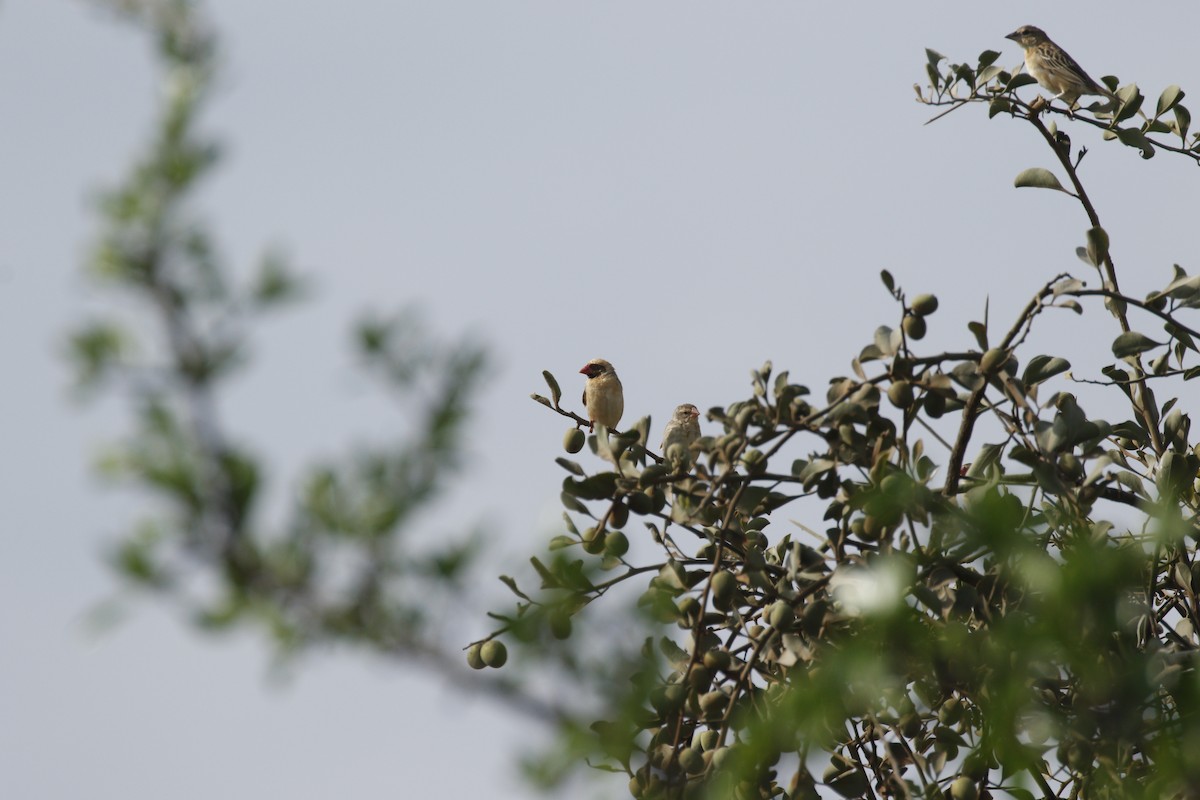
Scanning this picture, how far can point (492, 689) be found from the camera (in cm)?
156

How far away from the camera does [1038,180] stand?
3.55m

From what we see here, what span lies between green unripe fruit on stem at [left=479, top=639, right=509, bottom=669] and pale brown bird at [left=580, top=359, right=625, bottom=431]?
17.2ft

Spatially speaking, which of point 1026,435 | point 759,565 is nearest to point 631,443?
point 759,565

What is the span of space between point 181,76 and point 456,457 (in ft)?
1.90

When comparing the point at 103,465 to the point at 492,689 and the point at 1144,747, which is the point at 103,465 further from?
the point at 1144,747

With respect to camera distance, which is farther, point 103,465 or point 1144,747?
point 1144,747

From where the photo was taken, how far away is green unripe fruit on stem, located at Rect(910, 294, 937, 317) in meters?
2.82

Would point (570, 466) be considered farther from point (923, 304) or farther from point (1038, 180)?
point (1038, 180)

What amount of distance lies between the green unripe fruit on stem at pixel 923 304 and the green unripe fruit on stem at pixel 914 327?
0.02 m

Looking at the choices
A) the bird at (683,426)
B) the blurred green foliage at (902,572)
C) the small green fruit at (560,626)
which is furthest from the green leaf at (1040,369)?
the bird at (683,426)

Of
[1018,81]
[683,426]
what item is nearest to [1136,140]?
[1018,81]

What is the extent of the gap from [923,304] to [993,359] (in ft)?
0.71

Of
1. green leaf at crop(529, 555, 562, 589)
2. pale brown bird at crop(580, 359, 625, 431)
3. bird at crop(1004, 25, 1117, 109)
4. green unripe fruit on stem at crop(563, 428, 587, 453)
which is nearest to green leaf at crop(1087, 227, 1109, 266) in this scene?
green unripe fruit on stem at crop(563, 428, 587, 453)

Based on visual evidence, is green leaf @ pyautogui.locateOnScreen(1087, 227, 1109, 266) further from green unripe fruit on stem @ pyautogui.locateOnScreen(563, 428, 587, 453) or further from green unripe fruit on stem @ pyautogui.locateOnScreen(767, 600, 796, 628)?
green unripe fruit on stem @ pyautogui.locateOnScreen(563, 428, 587, 453)
